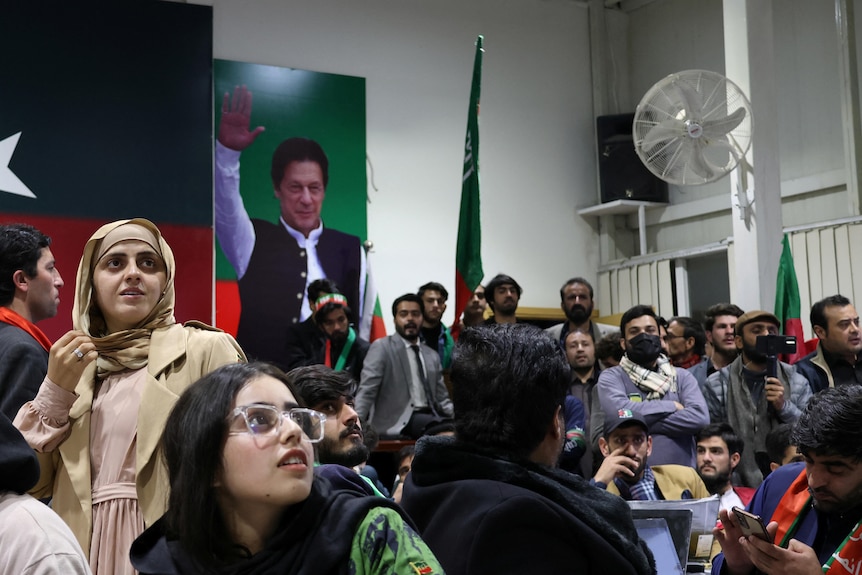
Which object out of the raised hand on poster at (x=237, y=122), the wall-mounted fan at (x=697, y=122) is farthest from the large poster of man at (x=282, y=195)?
the wall-mounted fan at (x=697, y=122)

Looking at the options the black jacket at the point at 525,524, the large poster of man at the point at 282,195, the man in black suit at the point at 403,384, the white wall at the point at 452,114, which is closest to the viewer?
the black jacket at the point at 525,524

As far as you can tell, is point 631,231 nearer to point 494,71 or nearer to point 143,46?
point 494,71

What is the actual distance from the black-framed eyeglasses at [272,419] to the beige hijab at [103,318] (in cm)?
85

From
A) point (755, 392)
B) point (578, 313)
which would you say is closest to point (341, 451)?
point (755, 392)

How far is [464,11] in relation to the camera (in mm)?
9703

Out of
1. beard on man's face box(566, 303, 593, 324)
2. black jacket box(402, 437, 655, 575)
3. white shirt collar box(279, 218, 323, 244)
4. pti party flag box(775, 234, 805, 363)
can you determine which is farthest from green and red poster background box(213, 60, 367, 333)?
black jacket box(402, 437, 655, 575)

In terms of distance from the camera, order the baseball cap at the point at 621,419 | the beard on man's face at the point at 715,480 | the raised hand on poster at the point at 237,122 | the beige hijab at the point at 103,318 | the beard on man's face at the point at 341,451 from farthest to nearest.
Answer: the raised hand on poster at the point at 237,122, the beard on man's face at the point at 715,480, the baseball cap at the point at 621,419, the beard on man's face at the point at 341,451, the beige hijab at the point at 103,318

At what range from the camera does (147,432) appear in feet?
7.34

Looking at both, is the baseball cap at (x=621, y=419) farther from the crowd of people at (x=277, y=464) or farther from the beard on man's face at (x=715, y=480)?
the beard on man's face at (x=715, y=480)

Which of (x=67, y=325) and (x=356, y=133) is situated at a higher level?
(x=356, y=133)

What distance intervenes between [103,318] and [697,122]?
4816 mm

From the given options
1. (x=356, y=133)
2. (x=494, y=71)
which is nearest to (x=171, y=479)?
(x=356, y=133)

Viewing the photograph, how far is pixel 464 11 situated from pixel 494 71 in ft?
1.97

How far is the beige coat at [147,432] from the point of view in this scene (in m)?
2.23
